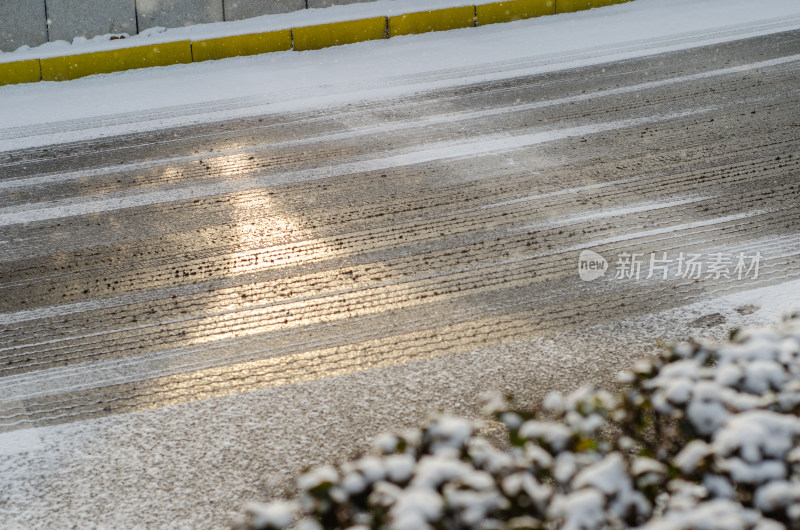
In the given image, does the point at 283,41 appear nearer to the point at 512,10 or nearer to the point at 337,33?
the point at 337,33

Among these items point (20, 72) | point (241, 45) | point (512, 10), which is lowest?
point (20, 72)

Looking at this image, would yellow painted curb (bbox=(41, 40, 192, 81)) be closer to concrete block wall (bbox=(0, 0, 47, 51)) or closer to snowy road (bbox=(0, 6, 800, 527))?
concrete block wall (bbox=(0, 0, 47, 51))

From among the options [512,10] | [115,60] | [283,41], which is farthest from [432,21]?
[115,60]

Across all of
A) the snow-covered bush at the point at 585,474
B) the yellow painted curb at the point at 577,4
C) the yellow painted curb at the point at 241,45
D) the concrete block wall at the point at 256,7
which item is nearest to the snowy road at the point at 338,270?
the snow-covered bush at the point at 585,474

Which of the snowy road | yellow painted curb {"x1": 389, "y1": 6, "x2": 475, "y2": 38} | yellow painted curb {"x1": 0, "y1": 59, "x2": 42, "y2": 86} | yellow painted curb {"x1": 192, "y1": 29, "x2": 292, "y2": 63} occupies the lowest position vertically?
the snowy road

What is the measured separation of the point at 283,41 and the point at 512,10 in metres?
3.59

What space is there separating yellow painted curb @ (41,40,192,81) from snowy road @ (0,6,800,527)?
134 inches

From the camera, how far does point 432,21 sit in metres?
12.4

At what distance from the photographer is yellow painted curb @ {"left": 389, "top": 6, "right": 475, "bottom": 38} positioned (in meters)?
12.3

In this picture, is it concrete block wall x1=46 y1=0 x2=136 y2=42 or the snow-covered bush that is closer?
the snow-covered bush

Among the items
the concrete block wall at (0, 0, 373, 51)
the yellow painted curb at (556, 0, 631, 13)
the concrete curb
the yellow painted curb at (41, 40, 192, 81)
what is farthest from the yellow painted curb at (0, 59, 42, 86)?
the yellow painted curb at (556, 0, 631, 13)

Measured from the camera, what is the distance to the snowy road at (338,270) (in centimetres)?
386

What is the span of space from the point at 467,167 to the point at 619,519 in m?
5.28

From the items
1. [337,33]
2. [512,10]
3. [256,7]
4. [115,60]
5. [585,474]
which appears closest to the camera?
[585,474]
